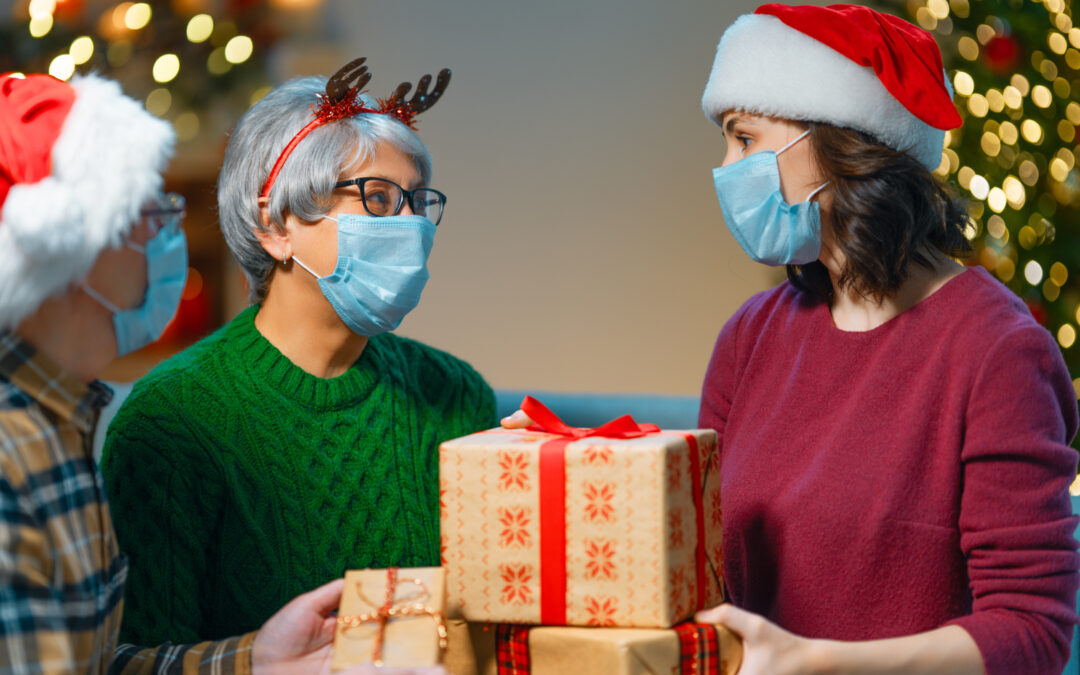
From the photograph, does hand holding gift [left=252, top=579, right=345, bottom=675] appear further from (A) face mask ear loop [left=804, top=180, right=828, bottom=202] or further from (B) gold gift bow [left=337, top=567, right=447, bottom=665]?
(A) face mask ear loop [left=804, top=180, right=828, bottom=202]

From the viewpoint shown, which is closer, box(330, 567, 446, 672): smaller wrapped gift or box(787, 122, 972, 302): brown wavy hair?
box(330, 567, 446, 672): smaller wrapped gift

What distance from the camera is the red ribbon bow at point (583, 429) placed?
45.7 inches

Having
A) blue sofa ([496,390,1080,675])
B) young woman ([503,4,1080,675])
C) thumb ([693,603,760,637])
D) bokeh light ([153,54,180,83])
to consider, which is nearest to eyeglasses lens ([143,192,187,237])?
young woman ([503,4,1080,675])

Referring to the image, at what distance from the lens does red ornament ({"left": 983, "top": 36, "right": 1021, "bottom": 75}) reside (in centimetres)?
286

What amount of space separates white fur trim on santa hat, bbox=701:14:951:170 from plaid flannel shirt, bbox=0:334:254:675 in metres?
1.00

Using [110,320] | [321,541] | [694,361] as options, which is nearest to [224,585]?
[321,541]

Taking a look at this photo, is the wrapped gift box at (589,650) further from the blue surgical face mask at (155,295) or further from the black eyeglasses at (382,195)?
the black eyeglasses at (382,195)

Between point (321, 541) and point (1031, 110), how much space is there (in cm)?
247

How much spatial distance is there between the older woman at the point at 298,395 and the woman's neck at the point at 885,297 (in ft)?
2.20

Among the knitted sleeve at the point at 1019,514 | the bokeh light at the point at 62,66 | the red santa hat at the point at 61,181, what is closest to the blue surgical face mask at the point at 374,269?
the red santa hat at the point at 61,181

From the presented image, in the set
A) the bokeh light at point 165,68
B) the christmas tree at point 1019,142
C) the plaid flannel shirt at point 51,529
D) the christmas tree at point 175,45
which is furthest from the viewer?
the bokeh light at point 165,68

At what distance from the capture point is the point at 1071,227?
115 inches

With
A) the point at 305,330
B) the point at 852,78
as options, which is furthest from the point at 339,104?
the point at 852,78

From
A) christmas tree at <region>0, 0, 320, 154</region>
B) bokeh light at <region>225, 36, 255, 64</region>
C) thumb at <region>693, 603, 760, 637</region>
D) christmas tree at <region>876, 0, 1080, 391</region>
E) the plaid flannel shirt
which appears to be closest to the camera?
the plaid flannel shirt
